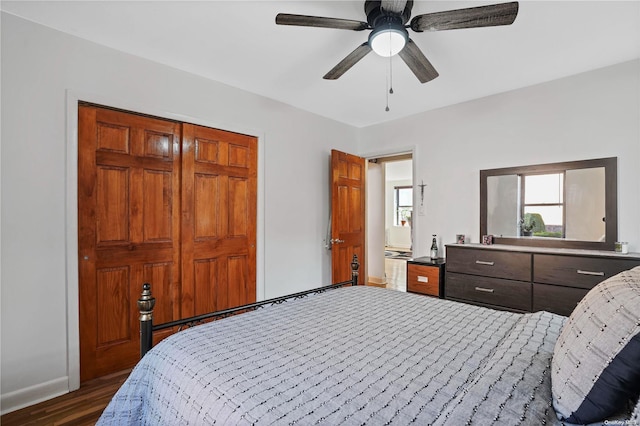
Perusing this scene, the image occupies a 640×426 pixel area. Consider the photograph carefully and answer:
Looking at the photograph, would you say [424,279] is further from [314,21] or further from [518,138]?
[314,21]

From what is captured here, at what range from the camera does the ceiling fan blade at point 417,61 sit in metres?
1.97

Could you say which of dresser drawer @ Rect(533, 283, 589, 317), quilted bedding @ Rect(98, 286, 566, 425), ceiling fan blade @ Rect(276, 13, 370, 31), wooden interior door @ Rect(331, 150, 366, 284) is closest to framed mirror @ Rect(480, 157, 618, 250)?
dresser drawer @ Rect(533, 283, 589, 317)

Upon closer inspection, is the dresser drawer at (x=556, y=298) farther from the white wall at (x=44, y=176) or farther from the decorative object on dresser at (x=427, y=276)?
the white wall at (x=44, y=176)

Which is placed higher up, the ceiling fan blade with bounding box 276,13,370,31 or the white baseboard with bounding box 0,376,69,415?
the ceiling fan blade with bounding box 276,13,370,31

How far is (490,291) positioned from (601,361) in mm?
2368

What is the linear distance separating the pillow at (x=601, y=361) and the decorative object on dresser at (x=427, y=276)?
2.41 m

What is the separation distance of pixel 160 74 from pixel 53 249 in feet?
5.45

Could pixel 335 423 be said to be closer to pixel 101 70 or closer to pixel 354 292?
pixel 354 292

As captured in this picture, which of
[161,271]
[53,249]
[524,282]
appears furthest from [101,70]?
[524,282]

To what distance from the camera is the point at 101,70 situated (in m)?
2.39

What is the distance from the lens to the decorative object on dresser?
327cm

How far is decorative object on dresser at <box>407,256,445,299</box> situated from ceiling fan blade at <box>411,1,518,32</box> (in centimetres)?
233

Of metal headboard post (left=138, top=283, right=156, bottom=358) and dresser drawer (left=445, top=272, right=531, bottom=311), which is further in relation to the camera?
dresser drawer (left=445, top=272, right=531, bottom=311)

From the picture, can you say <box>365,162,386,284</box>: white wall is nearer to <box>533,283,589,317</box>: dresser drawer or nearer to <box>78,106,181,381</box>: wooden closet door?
<box>533,283,589,317</box>: dresser drawer
